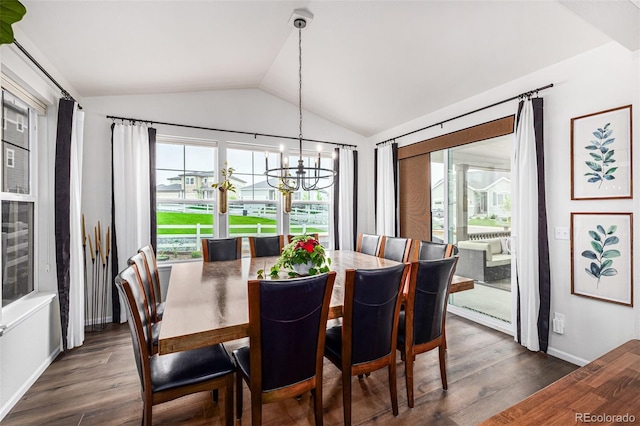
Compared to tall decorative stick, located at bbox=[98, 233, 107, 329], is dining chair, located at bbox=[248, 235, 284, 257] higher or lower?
higher

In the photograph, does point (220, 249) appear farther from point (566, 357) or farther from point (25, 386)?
point (566, 357)

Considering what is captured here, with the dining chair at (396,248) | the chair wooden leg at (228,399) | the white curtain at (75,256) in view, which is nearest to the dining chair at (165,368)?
the chair wooden leg at (228,399)

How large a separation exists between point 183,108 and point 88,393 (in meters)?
3.16

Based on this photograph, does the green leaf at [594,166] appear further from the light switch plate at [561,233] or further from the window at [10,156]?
the window at [10,156]

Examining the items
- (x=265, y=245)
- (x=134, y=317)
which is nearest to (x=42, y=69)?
(x=134, y=317)

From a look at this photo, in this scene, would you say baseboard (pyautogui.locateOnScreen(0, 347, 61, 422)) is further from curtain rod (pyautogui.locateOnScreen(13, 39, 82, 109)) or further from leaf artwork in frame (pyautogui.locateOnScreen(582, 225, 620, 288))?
leaf artwork in frame (pyautogui.locateOnScreen(582, 225, 620, 288))

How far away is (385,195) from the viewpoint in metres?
4.56

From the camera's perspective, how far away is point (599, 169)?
7.78ft

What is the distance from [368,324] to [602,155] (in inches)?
92.0

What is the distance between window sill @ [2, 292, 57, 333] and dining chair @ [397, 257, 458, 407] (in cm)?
254

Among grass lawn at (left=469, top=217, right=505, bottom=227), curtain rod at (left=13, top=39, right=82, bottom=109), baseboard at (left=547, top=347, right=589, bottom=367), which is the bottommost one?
baseboard at (left=547, top=347, right=589, bottom=367)

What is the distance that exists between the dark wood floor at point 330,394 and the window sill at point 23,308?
0.54m

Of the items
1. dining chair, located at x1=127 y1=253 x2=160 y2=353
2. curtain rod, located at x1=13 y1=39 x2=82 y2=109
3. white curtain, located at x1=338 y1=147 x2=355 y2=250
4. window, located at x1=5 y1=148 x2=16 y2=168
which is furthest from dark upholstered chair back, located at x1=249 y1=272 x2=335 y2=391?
white curtain, located at x1=338 y1=147 x2=355 y2=250

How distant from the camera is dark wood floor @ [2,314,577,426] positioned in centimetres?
185
